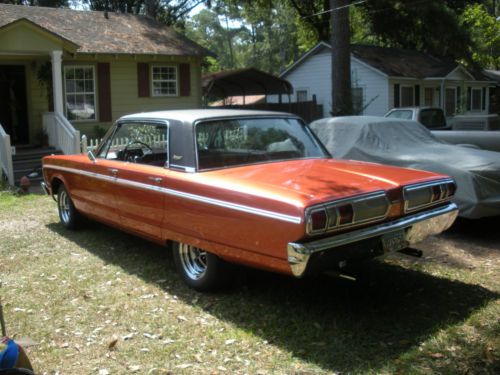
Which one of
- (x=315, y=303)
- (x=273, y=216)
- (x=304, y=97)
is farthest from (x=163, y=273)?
(x=304, y=97)

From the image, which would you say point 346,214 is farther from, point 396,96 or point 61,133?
point 396,96

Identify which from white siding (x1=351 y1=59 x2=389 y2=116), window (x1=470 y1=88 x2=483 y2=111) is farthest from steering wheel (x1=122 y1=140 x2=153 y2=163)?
window (x1=470 y1=88 x2=483 y2=111)

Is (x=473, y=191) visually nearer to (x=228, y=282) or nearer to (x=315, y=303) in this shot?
(x=315, y=303)

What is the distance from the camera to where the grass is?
3.86 meters

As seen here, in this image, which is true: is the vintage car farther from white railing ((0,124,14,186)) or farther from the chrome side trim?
white railing ((0,124,14,186))

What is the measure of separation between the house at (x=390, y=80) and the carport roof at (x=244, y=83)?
3.83m

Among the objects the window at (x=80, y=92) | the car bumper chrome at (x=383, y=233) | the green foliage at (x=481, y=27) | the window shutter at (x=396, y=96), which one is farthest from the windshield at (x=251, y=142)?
the green foliage at (x=481, y=27)

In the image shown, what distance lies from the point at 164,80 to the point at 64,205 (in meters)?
10.9

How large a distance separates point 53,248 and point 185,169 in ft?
8.77

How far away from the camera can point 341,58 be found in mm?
15828

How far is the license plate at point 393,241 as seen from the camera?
4.41 meters

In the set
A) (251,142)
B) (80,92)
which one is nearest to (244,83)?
(80,92)

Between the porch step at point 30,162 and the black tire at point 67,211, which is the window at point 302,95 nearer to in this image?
the porch step at point 30,162

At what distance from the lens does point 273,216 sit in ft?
13.3
